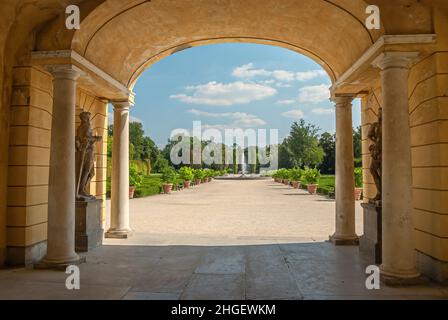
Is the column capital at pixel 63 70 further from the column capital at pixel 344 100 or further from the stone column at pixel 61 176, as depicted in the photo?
the column capital at pixel 344 100

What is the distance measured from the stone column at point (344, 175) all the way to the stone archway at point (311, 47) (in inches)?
1.2

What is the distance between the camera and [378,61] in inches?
228

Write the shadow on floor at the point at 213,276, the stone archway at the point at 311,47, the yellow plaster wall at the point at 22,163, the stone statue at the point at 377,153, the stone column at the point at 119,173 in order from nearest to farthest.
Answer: the shadow on floor at the point at 213,276 → the stone archway at the point at 311,47 → the yellow plaster wall at the point at 22,163 → the stone statue at the point at 377,153 → the stone column at the point at 119,173

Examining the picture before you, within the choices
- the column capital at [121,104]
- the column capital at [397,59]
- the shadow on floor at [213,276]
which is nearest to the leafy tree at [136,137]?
the column capital at [121,104]

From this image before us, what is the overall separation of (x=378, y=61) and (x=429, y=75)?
0.84 meters

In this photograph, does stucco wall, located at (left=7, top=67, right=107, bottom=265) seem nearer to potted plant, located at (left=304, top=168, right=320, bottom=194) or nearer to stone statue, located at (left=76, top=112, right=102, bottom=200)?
stone statue, located at (left=76, top=112, right=102, bottom=200)

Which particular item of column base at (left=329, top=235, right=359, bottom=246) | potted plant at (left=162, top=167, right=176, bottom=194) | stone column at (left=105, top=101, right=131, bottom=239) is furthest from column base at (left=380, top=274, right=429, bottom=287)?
potted plant at (left=162, top=167, right=176, bottom=194)

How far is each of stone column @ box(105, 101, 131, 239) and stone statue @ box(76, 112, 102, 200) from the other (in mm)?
1427

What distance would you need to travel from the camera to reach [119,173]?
375 inches

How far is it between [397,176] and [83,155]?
20.7 feet

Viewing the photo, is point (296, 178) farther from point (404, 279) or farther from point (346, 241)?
point (404, 279)

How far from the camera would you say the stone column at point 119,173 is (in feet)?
31.0

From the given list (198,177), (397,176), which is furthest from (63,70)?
(198,177)
